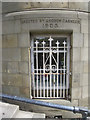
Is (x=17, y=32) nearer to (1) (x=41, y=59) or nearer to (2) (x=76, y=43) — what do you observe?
(1) (x=41, y=59)

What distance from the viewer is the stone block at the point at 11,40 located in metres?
3.99

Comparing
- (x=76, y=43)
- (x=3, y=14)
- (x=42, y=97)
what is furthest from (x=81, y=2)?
(x=42, y=97)

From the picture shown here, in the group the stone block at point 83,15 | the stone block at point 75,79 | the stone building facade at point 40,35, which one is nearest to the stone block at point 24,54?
the stone building facade at point 40,35

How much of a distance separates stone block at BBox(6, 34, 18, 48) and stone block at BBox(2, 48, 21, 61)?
0.49 feet

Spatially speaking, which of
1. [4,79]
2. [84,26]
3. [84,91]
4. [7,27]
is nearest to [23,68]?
[4,79]

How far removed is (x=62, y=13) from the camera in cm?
379

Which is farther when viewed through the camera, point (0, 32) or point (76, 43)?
point (0, 32)

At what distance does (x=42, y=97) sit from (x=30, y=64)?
135 centimetres

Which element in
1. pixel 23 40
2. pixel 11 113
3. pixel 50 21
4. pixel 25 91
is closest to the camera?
pixel 11 113

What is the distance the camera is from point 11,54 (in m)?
4.06

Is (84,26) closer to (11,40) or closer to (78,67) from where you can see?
(78,67)

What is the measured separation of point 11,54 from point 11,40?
52 centimetres

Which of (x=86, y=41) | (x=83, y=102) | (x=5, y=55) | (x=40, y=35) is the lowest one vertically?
(x=83, y=102)

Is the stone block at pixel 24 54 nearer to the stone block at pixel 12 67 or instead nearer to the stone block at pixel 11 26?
the stone block at pixel 12 67
